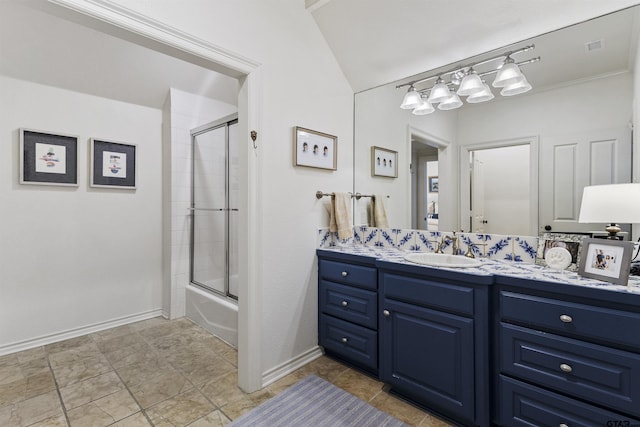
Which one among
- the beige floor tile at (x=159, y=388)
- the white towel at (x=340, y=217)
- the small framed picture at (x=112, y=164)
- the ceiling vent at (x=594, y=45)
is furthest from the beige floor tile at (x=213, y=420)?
the ceiling vent at (x=594, y=45)

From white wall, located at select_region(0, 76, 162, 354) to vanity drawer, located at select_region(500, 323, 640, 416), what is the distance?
3178 millimetres

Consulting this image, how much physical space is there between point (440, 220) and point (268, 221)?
48.3 inches

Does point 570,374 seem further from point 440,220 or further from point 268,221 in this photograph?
point 268,221

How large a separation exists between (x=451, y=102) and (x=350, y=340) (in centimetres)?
179

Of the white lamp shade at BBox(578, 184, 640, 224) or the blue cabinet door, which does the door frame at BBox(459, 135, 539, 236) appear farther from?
the blue cabinet door

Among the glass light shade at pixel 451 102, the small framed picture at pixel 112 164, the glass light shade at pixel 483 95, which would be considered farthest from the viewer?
the small framed picture at pixel 112 164

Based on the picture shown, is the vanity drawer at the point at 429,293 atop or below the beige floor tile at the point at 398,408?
atop

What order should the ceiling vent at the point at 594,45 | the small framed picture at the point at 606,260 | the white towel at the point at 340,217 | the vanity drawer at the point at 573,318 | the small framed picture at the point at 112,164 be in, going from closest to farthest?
the vanity drawer at the point at 573,318, the small framed picture at the point at 606,260, the ceiling vent at the point at 594,45, the white towel at the point at 340,217, the small framed picture at the point at 112,164

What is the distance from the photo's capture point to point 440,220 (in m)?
2.18

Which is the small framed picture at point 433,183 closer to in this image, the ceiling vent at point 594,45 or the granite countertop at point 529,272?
the granite countertop at point 529,272

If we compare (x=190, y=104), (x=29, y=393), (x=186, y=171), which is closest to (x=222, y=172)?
(x=186, y=171)

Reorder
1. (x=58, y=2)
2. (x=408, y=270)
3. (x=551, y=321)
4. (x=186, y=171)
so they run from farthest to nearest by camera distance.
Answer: (x=186, y=171) < (x=408, y=270) < (x=551, y=321) < (x=58, y=2)

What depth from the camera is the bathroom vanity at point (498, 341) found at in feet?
3.90

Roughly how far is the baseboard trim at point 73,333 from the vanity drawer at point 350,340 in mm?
1869
